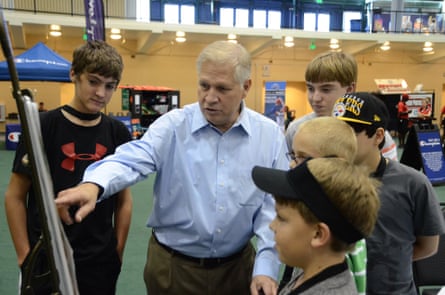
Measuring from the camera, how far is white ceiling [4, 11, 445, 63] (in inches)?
572

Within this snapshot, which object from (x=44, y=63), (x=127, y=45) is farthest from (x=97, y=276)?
(x=127, y=45)

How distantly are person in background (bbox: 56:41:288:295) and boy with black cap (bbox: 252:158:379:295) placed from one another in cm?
49

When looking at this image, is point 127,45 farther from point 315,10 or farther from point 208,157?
point 208,157

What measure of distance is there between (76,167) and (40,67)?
9.12m

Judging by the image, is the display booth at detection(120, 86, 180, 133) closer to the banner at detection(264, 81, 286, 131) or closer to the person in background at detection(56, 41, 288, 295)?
the banner at detection(264, 81, 286, 131)

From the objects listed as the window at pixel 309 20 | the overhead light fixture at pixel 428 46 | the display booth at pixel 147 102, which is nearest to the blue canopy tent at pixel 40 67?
the display booth at pixel 147 102

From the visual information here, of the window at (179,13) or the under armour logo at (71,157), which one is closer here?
the under armour logo at (71,157)

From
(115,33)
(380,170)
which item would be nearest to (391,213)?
(380,170)

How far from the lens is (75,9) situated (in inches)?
631

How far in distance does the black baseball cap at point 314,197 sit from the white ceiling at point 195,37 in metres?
14.4

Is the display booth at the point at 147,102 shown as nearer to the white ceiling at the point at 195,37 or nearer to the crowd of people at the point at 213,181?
the white ceiling at the point at 195,37

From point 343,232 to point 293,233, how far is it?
130 mm

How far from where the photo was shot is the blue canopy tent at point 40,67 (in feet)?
32.4

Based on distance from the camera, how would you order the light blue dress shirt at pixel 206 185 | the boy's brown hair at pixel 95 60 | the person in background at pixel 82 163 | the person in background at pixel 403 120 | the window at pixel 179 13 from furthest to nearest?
the window at pixel 179 13 → the person in background at pixel 403 120 → the boy's brown hair at pixel 95 60 → the person in background at pixel 82 163 → the light blue dress shirt at pixel 206 185
